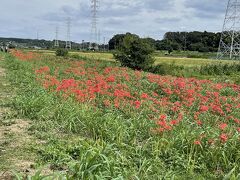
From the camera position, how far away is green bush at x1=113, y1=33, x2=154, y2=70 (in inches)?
1276

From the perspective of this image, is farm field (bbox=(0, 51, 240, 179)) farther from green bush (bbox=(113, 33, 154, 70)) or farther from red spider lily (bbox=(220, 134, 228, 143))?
green bush (bbox=(113, 33, 154, 70))

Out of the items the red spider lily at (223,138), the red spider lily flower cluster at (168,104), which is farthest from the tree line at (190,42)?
the red spider lily at (223,138)

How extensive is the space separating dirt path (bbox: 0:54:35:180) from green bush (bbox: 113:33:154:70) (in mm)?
22622

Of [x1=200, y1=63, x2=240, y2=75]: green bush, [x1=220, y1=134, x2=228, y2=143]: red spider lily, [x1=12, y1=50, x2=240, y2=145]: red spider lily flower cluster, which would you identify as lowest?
[x1=200, y1=63, x2=240, y2=75]: green bush

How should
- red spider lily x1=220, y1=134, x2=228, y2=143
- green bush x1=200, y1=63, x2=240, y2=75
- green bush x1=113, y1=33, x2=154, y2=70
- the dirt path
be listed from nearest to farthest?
the dirt path
red spider lily x1=220, y1=134, x2=228, y2=143
green bush x1=113, y1=33, x2=154, y2=70
green bush x1=200, y1=63, x2=240, y2=75

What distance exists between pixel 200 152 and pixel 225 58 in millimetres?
60621

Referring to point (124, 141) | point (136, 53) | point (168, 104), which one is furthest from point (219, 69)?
point (124, 141)

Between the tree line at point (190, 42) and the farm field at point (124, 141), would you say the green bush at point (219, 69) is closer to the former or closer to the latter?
the farm field at point (124, 141)

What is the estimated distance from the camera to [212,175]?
6336 mm

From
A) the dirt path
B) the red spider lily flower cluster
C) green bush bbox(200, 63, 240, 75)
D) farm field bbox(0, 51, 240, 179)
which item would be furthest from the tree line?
the dirt path

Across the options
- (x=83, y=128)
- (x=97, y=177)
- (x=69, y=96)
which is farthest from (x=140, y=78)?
(x=97, y=177)

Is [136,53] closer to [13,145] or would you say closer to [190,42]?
[13,145]

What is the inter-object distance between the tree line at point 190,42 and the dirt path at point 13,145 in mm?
102237

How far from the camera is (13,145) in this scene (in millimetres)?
6875
